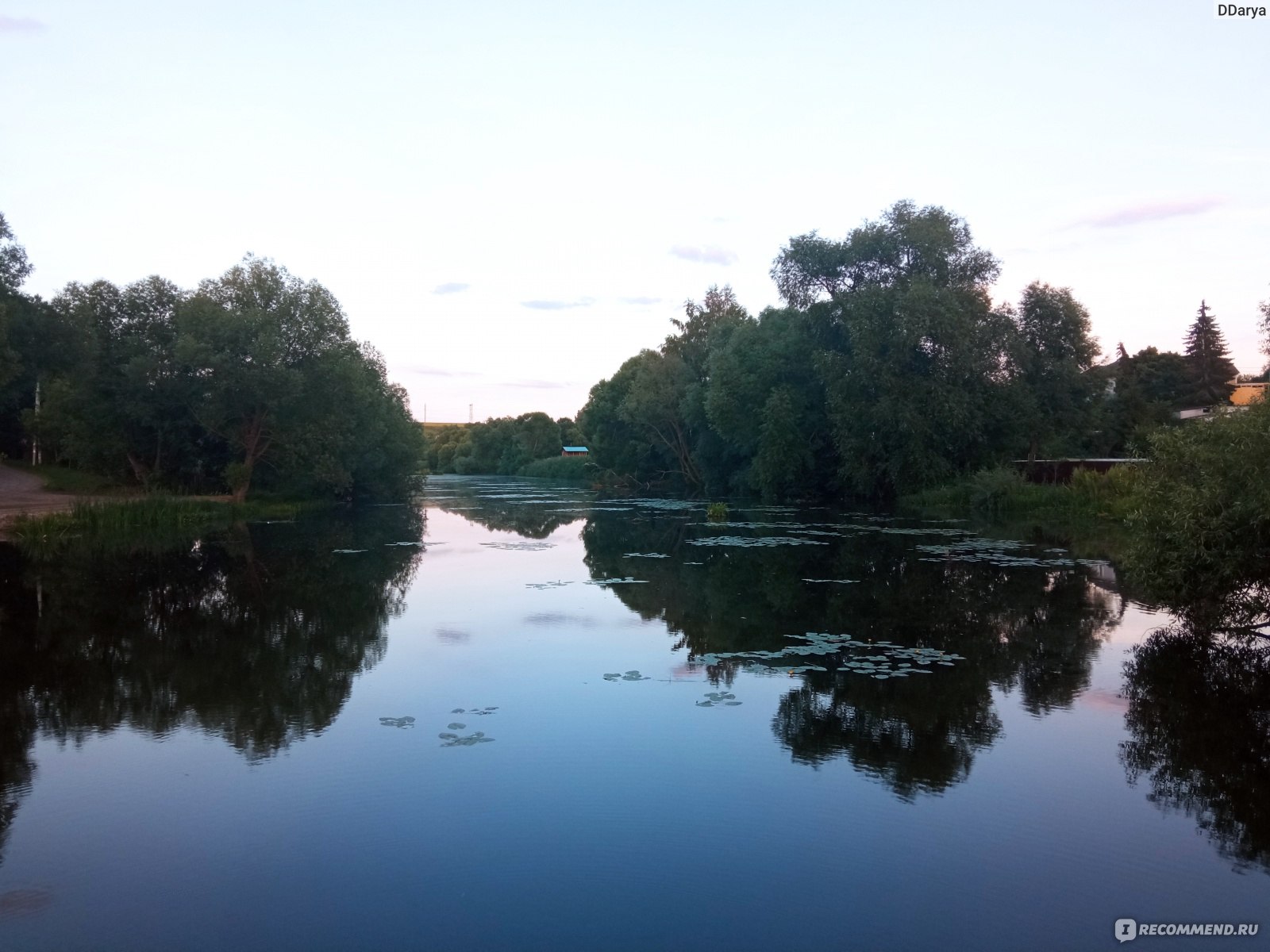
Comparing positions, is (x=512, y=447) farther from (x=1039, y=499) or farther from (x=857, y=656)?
(x=857, y=656)

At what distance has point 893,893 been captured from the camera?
5.39 meters

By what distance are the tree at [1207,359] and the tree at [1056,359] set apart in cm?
2547

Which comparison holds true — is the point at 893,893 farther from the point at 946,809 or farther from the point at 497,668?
the point at 497,668

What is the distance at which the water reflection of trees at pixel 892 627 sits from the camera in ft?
26.7

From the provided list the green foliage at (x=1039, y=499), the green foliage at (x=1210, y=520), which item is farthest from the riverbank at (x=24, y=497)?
A: the green foliage at (x=1039, y=499)

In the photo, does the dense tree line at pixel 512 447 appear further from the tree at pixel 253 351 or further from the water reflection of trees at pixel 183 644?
the water reflection of trees at pixel 183 644

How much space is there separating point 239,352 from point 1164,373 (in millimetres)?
56087

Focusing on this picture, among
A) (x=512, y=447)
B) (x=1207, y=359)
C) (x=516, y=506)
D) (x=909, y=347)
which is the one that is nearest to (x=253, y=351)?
(x=516, y=506)

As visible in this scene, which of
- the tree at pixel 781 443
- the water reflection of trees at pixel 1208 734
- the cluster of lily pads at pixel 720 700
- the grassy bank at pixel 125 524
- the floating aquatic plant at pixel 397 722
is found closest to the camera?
the water reflection of trees at pixel 1208 734

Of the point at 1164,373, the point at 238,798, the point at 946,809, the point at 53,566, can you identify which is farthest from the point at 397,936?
the point at 1164,373

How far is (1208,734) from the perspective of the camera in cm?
841

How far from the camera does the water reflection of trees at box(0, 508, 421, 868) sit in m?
8.62

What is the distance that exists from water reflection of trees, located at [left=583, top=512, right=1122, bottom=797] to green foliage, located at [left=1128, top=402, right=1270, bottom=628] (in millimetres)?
1283

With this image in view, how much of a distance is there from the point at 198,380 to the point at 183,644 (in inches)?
1130
